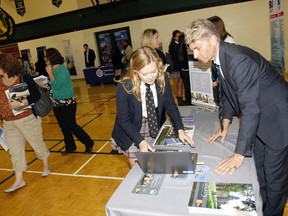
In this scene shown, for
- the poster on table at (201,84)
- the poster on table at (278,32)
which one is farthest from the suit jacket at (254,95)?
the poster on table at (278,32)

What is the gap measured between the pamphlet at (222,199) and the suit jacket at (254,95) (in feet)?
0.84

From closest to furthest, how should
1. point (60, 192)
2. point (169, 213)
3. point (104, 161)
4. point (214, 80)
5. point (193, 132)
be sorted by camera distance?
point (169, 213) → point (193, 132) → point (214, 80) → point (60, 192) → point (104, 161)

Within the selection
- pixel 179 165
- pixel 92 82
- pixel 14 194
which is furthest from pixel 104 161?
pixel 92 82

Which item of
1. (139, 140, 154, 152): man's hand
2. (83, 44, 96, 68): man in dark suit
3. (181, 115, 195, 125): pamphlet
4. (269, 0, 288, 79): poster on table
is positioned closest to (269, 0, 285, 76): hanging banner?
(269, 0, 288, 79): poster on table

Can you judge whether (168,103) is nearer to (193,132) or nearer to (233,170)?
(193,132)

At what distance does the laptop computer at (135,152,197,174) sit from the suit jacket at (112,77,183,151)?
1.20ft

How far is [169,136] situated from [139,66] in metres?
0.62

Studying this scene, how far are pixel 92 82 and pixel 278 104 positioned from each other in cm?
928

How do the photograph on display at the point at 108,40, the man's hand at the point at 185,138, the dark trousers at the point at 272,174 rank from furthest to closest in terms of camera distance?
the photograph on display at the point at 108,40 < the man's hand at the point at 185,138 < the dark trousers at the point at 272,174

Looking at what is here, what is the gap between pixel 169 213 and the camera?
1.11m

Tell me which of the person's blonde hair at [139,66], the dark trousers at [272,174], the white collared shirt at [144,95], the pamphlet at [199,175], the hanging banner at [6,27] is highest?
the hanging banner at [6,27]

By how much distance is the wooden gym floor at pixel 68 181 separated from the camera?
8.75 feet

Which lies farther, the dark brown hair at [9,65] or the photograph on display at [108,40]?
the photograph on display at [108,40]

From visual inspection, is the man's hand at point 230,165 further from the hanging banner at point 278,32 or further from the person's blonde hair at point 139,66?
the hanging banner at point 278,32
